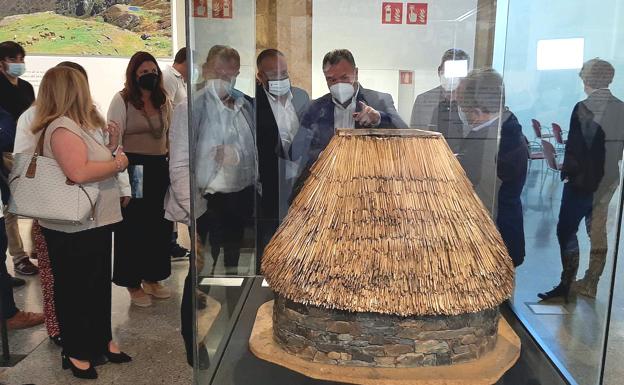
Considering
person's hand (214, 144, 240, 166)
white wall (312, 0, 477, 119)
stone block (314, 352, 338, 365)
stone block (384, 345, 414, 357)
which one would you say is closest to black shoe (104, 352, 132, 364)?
person's hand (214, 144, 240, 166)

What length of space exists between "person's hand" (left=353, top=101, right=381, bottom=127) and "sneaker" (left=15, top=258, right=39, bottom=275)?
2.64m

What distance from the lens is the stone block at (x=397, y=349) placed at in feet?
5.67

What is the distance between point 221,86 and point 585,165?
150 centimetres

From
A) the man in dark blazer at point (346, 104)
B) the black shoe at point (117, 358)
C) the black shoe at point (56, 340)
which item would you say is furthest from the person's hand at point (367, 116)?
the black shoe at point (56, 340)

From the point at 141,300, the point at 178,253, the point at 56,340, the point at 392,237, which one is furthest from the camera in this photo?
the point at 178,253

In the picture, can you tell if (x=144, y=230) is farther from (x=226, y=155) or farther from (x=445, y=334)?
(x=445, y=334)

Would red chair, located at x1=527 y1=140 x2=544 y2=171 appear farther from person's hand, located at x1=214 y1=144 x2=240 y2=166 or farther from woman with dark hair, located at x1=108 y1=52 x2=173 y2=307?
woman with dark hair, located at x1=108 y1=52 x2=173 y2=307

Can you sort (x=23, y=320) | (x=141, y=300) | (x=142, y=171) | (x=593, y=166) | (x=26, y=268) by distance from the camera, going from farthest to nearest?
(x=26, y=268), (x=141, y=300), (x=142, y=171), (x=23, y=320), (x=593, y=166)

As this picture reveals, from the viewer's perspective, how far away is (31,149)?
239cm

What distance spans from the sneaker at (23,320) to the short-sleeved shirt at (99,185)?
946mm

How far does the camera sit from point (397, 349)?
1.73 metres

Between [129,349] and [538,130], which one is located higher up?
[538,130]


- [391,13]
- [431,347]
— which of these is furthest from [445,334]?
[391,13]

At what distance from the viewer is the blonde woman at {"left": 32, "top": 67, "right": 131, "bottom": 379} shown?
7.08 ft
